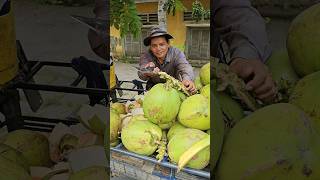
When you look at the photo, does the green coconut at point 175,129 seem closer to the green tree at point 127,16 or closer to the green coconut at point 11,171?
Result: the green tree at point 127,16

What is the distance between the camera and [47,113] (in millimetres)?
1189

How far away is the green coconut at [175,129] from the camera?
965 millimetres

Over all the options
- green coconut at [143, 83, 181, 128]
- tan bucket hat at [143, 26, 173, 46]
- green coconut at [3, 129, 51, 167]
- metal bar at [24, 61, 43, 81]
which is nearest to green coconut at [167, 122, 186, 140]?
green coconut at [143, 83, 181, 128]

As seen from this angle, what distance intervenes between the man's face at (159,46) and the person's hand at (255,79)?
0.54 ft

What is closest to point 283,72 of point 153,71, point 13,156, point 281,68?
point 281,68

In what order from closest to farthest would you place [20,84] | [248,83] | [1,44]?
[248,83]
[1,44]
[20,84]

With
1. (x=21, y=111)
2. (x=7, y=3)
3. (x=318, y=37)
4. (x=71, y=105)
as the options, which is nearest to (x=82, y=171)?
(x=71, y=105)

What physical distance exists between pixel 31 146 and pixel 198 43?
1.72 feet

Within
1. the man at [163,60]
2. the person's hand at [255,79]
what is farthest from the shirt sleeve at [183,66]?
the person's hand at [255,79]

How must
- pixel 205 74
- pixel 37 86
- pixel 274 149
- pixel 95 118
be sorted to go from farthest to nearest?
pixel 37 86, pixel 95 118, pixel 205 74, pixel 274 149

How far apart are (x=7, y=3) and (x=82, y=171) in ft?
1.54

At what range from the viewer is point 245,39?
3.15 feet

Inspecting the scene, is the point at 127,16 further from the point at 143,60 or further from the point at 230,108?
the point at 230,108

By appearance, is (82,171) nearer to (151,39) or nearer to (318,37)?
(151,39)
